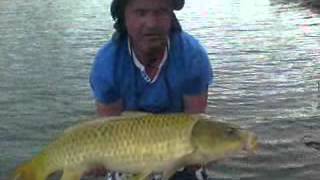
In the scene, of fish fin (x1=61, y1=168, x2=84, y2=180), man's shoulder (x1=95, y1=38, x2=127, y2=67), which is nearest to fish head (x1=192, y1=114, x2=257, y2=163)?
fish fin (x1=61, y1=168, x2=84, y2=180)

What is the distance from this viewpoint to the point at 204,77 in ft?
17.6

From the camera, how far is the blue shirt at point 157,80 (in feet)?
17.4

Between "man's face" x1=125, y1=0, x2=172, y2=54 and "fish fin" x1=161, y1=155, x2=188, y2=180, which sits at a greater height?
"man's face" x1=125, y1=0, x2=172, y2=54

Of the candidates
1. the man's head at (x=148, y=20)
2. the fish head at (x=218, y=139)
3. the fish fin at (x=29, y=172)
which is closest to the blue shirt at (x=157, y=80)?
the man's head at (x=148, y=20)

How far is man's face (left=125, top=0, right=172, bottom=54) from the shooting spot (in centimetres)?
507

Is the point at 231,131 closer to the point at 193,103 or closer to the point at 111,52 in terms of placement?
the point at 193,103

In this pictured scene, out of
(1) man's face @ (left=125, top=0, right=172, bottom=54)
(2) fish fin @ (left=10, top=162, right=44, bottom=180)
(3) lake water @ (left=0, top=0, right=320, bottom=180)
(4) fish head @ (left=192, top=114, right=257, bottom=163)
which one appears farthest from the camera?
(3) lake water @ (left=0, top=0, right=320, bottom=180)

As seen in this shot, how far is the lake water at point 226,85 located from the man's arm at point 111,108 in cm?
546

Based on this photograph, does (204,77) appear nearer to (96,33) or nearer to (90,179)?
(90,179)

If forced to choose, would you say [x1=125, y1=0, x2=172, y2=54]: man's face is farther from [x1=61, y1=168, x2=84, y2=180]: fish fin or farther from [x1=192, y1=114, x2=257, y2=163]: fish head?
[x1=61, y1=168, x2=84, y2=180]: fish fin

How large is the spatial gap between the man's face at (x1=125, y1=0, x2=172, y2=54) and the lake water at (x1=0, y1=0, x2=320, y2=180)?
229 inches

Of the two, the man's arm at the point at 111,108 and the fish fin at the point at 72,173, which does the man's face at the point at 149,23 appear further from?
the fish fin at the point at 72,173

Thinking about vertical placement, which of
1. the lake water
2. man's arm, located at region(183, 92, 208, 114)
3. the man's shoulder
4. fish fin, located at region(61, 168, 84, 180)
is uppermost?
the man's shoulder

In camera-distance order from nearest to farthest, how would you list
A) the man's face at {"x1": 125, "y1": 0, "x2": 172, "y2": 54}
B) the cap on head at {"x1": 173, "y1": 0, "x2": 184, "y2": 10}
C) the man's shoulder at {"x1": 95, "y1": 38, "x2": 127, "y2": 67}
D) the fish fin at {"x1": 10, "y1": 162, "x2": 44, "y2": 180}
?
1. the fish fin at {"x1": 10, "y1": 162, "x2": 44, "y2": 180}
2. the man's face at {"x1": 125, "y1": 0, "x2": 172, "y2": 54}
3. the cap on head at {"x1": 173, "y1": 0, "x2": 184, "y2": 10}
4. the man's shoulder at {"x1": 95, "y1": 38, "x2": 127, "y2": 67}
